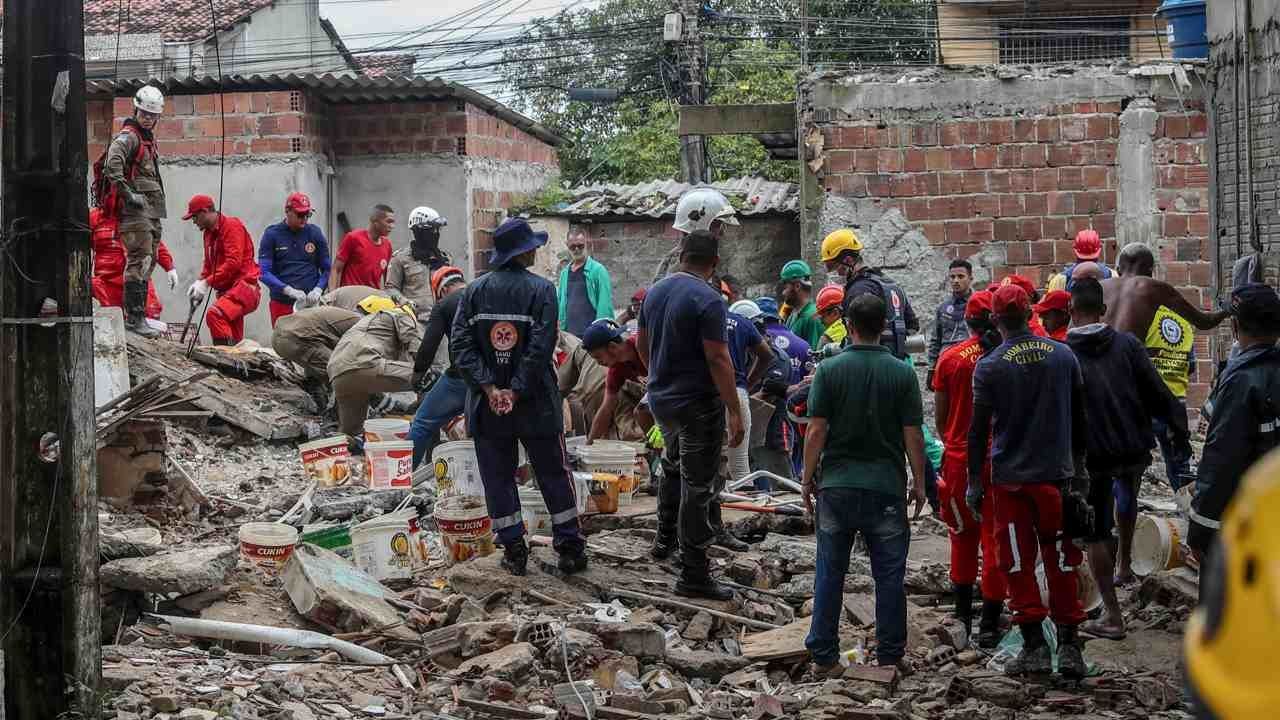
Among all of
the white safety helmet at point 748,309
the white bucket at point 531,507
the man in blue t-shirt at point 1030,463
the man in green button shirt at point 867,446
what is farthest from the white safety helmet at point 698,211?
the man in blue t-shirt at point 1030,463

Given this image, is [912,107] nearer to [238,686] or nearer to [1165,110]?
[1165,110]

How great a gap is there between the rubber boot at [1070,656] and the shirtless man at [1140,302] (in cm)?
299

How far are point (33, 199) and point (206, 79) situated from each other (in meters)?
11.4

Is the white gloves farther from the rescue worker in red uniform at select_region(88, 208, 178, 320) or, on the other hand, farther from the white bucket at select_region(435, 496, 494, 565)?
the white bucket at select_region(435, 496, 494, 565)

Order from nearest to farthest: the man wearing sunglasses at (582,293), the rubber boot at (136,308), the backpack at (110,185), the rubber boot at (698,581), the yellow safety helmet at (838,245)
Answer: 1. the rubber boot at (698,581)
2. the yellow safety helmet at (838,245)
3. the backpack at (110,185)
4. the rubber boot at (136,308)
5. the man wearing sunglasses at (582,293)

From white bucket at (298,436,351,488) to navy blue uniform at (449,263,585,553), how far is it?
242cm

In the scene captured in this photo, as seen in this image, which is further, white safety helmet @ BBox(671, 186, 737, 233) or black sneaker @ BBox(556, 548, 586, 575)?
white safety helmet @ BBox(671, 186, 737, 233)

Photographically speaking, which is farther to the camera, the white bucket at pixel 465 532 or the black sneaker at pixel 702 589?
the white bucket at pixel 465 532

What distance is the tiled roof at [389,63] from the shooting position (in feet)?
112

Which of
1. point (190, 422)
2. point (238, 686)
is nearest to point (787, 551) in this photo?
point (238, 686)

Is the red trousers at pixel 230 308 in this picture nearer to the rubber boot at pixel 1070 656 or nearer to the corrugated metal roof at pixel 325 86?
the corrugated metal roof at pixel 325 86

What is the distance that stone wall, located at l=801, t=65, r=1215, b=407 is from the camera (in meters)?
12.5

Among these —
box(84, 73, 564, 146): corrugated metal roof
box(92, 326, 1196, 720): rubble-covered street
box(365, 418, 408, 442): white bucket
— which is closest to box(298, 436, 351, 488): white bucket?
box(365, 418, 408, 442): white bucket

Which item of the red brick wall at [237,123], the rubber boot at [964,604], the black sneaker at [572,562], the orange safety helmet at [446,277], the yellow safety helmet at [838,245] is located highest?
the red brick wall at [237,123]
